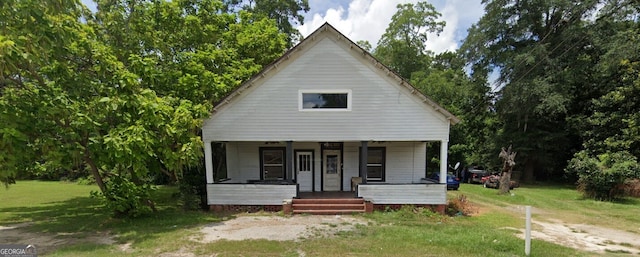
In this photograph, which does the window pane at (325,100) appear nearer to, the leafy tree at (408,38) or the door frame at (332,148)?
the door frame at (332,148)

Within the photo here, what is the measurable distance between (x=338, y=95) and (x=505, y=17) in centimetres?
2257

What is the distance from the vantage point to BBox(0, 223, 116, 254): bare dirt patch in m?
8.00

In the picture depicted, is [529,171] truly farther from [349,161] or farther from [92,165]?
[92,165]

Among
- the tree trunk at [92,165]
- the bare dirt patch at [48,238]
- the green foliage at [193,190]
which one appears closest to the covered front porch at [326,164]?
the green foliage at [193,190]

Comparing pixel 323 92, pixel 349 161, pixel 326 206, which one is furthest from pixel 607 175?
pixel 323 92

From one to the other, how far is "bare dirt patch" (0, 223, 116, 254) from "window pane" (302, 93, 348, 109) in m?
7.76

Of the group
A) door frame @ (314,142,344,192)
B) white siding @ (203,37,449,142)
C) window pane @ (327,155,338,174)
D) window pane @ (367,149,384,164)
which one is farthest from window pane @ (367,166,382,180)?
white siding @ (203,37,449,142)

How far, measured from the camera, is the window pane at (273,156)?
14477 mm

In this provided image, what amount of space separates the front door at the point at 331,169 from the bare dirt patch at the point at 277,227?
3406 mm

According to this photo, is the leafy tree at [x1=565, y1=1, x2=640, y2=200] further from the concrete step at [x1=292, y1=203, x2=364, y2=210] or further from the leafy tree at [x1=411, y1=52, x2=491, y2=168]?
the concrete step at [x1=292, y1=203, x2=364, y2=210]

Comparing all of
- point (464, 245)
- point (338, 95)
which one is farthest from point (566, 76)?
point (464, 245)

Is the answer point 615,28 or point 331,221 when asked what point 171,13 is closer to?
point 331,221

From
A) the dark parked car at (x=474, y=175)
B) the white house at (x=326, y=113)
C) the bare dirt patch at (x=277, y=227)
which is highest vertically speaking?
the white house at (x=326, y=113)

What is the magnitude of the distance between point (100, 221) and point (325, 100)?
9081 mm
